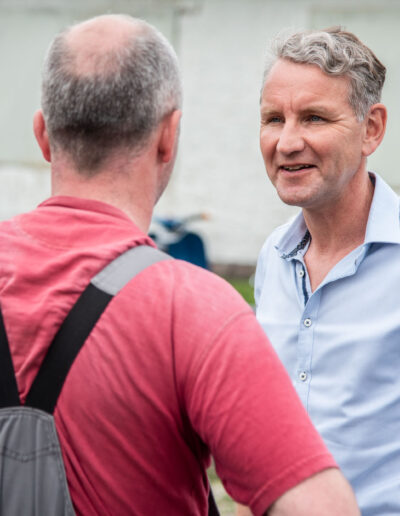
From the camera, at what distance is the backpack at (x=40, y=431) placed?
1385 mm

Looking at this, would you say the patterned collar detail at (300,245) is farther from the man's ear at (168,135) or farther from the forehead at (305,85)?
the man's ear at (168,135)

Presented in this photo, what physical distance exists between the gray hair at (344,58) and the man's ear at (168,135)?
83cm

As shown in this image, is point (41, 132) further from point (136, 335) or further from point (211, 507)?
point (211, 507)

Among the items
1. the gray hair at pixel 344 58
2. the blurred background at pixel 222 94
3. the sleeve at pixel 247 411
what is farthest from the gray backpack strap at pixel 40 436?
the blurred background at pixel 222 94

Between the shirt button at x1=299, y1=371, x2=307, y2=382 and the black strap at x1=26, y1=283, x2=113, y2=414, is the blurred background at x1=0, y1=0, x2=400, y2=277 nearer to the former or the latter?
the shirt button at x1=299, y1=371, x2=307, y2=382

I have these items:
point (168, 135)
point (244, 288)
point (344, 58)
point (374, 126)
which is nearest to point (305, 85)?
point (344, 58)

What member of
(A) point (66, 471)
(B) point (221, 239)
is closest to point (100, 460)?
(A) point (66, 471)

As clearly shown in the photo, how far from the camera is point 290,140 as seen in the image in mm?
2307

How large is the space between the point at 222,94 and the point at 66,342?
38.0ft

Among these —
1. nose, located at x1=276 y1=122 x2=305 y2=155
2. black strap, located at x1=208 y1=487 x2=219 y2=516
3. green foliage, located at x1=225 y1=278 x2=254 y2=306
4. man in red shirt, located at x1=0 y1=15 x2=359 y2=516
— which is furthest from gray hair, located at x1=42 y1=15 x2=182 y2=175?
green foliage, located at x1=225 y1=278 x2=254 y2=306

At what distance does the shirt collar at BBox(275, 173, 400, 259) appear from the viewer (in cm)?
219

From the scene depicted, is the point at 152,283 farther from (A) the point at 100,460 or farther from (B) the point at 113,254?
(A) the point at 100,460

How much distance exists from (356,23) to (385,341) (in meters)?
10.9

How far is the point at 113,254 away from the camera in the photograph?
144 centimetres
